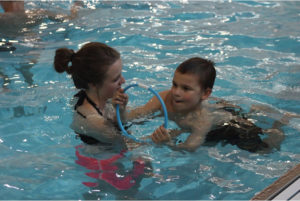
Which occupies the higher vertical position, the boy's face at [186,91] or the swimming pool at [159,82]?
the boy's face at [186,91]

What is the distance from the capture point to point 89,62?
3.43m

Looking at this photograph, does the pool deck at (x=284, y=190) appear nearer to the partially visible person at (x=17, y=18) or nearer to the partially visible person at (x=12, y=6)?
the partially visible person at (x=17, y=18)

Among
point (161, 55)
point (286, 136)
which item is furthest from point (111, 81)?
point (161, 55)

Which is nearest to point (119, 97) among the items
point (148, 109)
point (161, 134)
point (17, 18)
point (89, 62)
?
point (89, 62)

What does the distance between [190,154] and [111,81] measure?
3.24 feet

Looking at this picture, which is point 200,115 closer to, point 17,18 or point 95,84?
point 95,84

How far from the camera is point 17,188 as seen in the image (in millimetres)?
3404

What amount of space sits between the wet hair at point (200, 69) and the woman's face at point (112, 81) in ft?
1.89

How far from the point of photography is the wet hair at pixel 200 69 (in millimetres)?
3693

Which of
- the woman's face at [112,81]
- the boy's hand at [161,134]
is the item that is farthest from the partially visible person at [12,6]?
the boy's hand at [161,134]

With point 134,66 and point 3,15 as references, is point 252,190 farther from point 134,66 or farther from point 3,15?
point 3,15

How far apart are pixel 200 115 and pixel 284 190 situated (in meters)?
1.29

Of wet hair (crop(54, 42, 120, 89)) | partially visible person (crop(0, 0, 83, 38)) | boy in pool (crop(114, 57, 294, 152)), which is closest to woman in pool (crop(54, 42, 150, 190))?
wet hair (crop(54, 42, 120, 89))

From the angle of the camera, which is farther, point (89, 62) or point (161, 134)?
point (89, 62)
